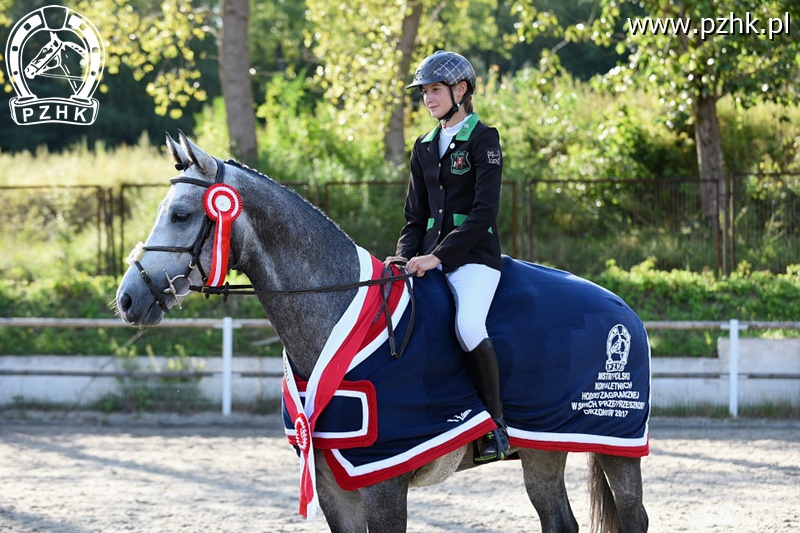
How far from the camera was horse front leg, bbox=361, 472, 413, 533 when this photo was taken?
12.1 feet

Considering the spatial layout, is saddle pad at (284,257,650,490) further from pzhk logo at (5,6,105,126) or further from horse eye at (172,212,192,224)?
pzhk logo at (5,6,105,126)

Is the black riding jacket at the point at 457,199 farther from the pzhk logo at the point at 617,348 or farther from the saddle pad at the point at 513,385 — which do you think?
the pzhk logo at the point at 617,348

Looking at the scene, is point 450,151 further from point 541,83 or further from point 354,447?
point 541,83

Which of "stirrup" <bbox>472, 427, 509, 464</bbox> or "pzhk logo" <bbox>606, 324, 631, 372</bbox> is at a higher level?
"pzhk logo" <bbox>606, 324, 631, 372</bbox>

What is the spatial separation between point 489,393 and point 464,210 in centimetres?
79

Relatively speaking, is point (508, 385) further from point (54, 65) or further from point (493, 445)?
point (54, 65)

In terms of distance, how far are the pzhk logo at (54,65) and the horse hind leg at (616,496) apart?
6718 mm

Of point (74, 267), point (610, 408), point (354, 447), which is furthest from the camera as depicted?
point (74, 267)

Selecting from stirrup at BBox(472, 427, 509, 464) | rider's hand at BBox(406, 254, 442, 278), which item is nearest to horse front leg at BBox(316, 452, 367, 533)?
stirrup at BBox(472, 427, 509, 464)

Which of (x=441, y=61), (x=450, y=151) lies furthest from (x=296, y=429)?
(x=441, y=61)

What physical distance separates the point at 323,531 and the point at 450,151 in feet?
9.01

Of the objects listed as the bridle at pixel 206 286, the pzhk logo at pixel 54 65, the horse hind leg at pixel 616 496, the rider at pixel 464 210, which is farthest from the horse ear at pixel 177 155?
the pzhk logo at pixel 54 65

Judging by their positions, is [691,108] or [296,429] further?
[691,108]

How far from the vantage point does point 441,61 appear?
406 cm
